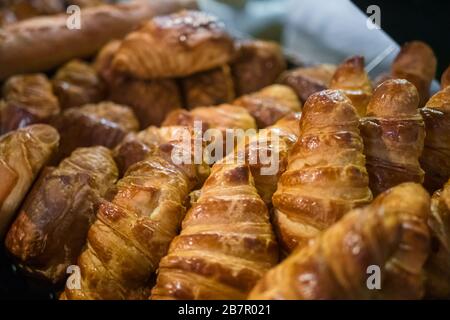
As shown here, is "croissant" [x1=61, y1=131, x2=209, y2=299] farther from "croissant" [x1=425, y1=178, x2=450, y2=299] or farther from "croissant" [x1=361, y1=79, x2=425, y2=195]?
"croissant" [x1=425, y1=178, x2=450, y2=299]

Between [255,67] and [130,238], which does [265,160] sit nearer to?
[130,238]

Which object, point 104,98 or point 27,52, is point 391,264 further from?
point 27,52

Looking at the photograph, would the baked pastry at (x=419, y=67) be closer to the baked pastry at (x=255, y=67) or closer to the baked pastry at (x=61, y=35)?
the baked pastry at (x=255, y=67)

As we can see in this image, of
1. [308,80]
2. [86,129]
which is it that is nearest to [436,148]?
[308,80]
